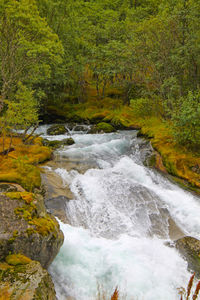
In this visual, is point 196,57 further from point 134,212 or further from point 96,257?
point 96,257

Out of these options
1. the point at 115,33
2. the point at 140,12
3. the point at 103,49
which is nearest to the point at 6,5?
the point at 103,49

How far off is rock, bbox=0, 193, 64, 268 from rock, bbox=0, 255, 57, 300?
13.2 inches

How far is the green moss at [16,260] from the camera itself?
3.94 meters

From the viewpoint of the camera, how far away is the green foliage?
10250mm

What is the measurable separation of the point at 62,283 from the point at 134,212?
387 cm

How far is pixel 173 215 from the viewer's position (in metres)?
8.03

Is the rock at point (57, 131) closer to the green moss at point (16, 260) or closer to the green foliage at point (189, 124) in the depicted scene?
the green foliage at point (189, 124)

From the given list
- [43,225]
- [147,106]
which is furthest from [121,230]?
[147,106]

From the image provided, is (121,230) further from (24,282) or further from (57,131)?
(57,131)

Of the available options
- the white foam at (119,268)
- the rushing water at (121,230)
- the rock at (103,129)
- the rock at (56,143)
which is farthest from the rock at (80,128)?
the white foam at (119,268)

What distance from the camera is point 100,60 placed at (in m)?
23.1

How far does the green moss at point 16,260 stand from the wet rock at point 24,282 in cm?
3

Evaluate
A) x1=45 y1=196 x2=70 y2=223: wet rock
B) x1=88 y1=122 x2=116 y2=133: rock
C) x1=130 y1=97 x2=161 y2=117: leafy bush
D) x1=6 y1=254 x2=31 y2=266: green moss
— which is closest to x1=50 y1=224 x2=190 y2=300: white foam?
x1=45 y1=196 x2=70 y2=223: wet rock

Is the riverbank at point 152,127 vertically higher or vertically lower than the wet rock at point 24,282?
lower
